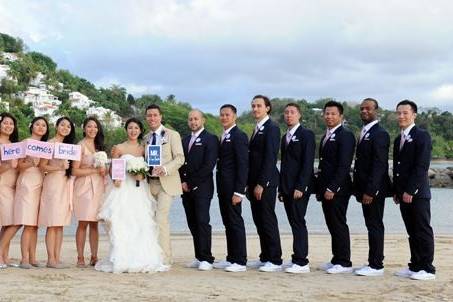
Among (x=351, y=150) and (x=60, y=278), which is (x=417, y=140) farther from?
(x=60, y=278)

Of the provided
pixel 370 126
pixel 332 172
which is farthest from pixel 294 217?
pixel 370 126

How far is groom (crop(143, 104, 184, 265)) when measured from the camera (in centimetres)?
838

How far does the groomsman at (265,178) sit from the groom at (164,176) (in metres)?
1.02

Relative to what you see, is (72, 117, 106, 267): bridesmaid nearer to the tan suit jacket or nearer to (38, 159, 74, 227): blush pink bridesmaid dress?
(38, 159, 74, 227): blush pink bridesmaid dress

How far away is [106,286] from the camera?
7.06 meters

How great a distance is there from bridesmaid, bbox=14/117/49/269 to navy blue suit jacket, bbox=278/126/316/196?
3.31m

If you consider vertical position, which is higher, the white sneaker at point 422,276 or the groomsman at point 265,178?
the groomsman at point 265,178

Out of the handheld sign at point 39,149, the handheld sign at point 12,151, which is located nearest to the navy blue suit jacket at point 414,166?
the handheld sign at point 39,149

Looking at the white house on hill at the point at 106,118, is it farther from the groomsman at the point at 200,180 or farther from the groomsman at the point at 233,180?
the groomsman at the point at 233,180

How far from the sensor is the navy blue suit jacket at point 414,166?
7.72 m

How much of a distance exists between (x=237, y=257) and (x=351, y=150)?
216cm

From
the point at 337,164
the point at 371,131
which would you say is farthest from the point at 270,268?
the point at 371,131

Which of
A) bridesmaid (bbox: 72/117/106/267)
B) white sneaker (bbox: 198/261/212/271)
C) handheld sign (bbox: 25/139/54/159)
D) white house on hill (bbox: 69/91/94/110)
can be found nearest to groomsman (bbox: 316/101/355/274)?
white sneaker (bbox: 198/261/212/271)

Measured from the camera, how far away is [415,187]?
771 cm
